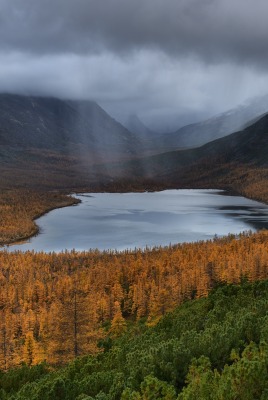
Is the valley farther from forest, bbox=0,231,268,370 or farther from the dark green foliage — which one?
forest, bbox=0,231,268,370

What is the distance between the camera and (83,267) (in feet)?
591

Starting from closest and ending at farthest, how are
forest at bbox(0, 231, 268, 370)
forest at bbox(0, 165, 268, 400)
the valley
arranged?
1. forest at bbox(0, 165, 268, 400)
2. the valley
3. forest at bbox(0, 231, 268, 370)

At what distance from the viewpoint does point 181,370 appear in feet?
89.7

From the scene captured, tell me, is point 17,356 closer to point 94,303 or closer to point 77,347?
point 77,347

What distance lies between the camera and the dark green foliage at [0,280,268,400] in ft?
64.2

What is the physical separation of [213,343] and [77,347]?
4905 centimetres

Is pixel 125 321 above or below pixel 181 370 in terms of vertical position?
below

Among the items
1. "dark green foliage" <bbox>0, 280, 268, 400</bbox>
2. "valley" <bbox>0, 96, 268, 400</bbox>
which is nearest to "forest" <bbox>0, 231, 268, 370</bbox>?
"valley" <bbox>0, 96, 268, 400</bbox>

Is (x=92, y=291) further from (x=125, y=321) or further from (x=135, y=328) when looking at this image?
(x=135, y=328)

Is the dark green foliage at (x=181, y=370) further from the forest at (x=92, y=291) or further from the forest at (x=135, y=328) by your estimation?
the forest at (x=92, y=291)

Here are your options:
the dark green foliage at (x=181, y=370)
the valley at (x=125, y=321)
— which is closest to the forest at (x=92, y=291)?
the valley at (x=125, y=321)

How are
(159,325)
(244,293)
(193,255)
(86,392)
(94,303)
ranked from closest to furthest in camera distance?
(86,392), (159,325), (244,293), (94,303), (193,255)

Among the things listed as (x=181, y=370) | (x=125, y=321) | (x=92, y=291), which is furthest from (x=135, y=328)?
(x=92, y=291)

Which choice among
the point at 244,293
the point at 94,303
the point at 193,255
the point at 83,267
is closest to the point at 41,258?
the point at 83,267
